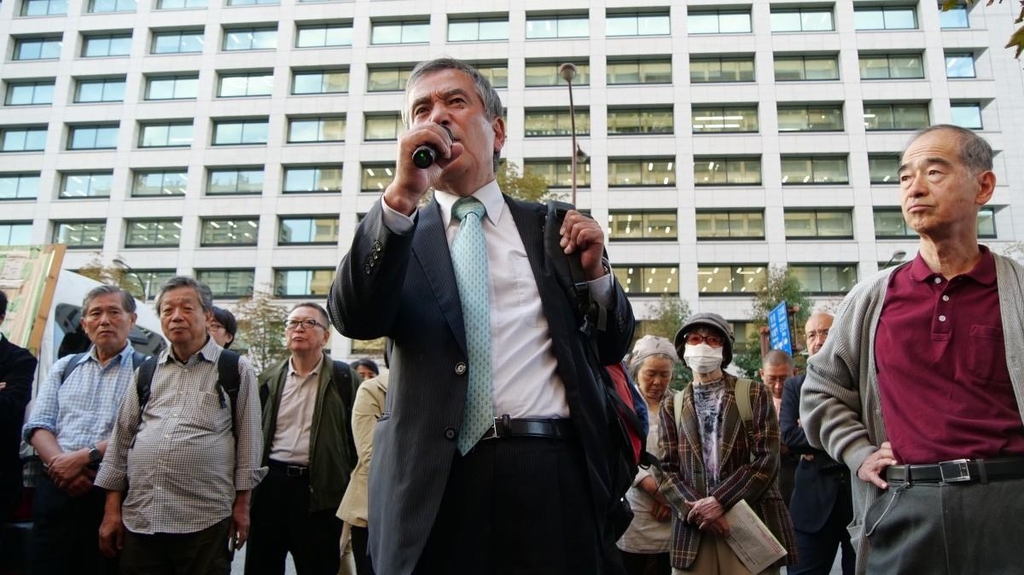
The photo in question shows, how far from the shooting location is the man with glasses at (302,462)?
5.32 meters

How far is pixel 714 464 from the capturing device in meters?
4.75

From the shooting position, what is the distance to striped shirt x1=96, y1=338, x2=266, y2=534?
4.17 metres

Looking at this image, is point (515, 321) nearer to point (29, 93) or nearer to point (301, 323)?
point (301, 323)

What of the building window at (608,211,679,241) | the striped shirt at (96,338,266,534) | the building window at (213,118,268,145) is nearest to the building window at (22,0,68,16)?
the building window at (213,118,268,145)

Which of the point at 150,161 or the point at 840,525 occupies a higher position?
the point at 150,161

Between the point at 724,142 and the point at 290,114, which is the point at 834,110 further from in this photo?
the point at 290,114

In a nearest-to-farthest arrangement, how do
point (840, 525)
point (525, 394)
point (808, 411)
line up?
point (525, 394)
point (808, 411)
point (840, 525)

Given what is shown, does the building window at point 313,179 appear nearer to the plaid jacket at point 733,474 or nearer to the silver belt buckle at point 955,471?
the plaid jacket at point 733,474

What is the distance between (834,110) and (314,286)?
31808 millimetres

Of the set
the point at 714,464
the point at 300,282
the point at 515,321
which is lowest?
the point at 714,464

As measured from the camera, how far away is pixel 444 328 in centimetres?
204

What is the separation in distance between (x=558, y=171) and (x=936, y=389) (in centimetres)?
4126

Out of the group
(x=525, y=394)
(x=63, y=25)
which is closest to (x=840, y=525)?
(x=525, y=394)

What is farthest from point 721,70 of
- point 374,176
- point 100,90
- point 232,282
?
point 100,90
